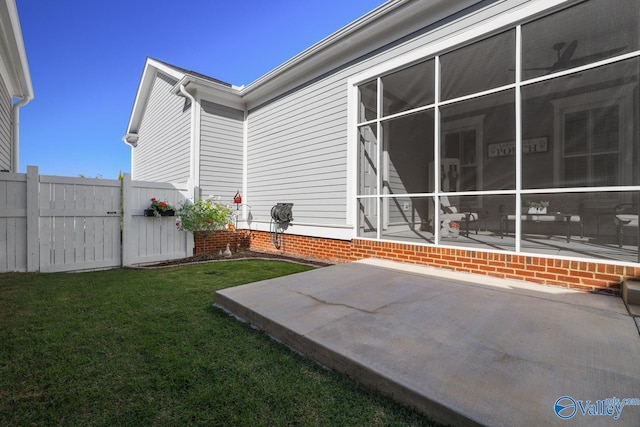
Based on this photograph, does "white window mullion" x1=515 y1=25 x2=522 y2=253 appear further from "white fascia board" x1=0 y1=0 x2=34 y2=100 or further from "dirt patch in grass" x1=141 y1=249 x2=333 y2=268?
"white fascia board" x1=0 y1=0 x2=34 y2=100

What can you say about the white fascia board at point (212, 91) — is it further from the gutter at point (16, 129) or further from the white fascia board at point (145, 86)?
the gutter at point (16, 129)

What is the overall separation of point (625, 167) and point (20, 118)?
42.6 ft

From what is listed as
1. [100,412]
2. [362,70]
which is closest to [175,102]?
[362,70]

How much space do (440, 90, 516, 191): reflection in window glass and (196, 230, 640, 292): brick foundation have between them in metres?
1.74

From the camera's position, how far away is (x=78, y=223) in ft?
17.0

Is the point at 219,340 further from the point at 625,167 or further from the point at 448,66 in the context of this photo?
the point at 448,66

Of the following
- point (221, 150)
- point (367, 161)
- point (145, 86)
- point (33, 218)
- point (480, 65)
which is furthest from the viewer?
point (145, 86)

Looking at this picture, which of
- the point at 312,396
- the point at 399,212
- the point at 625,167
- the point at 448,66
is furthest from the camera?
the point at 399,212

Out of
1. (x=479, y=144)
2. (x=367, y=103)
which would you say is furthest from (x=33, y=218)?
(x=479, y=144)

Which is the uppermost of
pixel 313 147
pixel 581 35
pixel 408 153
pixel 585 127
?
pixel 581 35

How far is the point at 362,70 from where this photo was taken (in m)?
5.33

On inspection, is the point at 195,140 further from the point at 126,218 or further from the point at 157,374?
the point at 157,374

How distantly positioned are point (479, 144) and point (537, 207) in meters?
1.63

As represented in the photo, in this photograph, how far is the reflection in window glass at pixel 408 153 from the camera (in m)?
5.71
